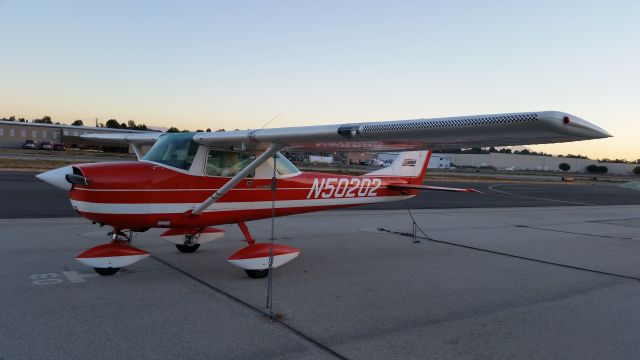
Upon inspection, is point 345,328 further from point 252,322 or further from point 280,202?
point 280,202

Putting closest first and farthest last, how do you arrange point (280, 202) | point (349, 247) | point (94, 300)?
point (94, 300)
point (280, 202)
point (349, 247)

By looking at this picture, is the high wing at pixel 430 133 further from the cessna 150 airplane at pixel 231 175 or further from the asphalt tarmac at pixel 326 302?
the asphalt tarmac at pixel 326 302

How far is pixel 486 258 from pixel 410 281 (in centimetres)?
252

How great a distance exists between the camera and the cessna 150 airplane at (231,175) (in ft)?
15.5

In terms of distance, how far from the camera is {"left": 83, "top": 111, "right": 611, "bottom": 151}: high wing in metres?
4.26

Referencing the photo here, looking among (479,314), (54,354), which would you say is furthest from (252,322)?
(479,314)

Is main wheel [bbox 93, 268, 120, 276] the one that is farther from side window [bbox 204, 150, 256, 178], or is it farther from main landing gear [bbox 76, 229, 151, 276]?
side window [bbox 204, 150, 256, 178]

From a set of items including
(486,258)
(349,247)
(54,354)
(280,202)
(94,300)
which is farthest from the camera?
(349,247)

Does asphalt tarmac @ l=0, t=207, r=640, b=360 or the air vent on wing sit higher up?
the air vent on wing

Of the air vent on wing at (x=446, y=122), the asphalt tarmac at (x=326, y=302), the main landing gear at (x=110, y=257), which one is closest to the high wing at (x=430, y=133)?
the air vent on wing at (x=446, y=122)

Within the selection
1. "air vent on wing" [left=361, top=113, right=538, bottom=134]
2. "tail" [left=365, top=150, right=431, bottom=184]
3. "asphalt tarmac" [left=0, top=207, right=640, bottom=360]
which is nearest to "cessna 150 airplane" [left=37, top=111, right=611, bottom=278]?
"air vent on wing" [left=361, top=113, right=538, bottom=134]

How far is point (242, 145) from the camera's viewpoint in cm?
643

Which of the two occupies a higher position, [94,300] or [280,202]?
[280,202]

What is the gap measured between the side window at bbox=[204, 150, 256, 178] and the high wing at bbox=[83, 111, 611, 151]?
0.15 metres
